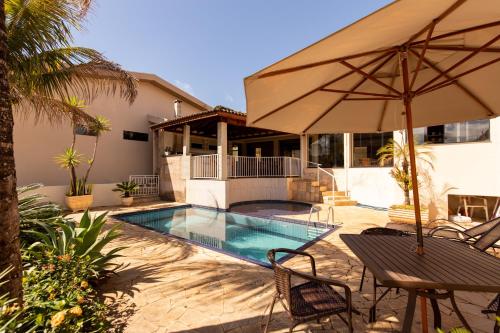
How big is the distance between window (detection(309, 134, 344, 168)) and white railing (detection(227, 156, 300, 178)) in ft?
4.24

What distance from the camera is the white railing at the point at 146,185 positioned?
11805 millimetres

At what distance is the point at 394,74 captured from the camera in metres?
3.04

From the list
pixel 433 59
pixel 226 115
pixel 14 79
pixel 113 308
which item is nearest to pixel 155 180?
pixel 226 115

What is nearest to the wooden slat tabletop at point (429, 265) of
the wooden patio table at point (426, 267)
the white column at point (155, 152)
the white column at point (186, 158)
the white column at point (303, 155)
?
the wooden patio table at point (426, 267)

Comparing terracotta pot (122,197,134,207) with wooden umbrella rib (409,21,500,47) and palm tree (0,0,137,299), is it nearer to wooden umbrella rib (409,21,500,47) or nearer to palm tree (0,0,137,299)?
palm tree (0,0,137,299)

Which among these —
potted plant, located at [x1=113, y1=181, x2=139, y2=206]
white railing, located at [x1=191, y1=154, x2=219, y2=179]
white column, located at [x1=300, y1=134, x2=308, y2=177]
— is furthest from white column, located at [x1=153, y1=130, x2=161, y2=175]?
white column, located at [x1=300, y1=134, x2=308, y2=177]

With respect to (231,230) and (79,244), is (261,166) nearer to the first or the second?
(231,230)

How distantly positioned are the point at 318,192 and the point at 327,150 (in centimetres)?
266

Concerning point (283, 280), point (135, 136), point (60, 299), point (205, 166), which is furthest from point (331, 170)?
point (135, 136)

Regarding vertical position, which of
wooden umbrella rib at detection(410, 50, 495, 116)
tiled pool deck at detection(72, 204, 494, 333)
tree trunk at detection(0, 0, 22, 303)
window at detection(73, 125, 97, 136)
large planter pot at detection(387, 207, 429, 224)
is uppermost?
window at detection(73, 125, 97, 136)

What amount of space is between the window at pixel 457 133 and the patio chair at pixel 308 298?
8.52 meters

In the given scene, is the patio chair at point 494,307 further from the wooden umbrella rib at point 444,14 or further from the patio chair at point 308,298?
the wooden umbrella rib at point 444,14

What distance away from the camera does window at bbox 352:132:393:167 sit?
10328mm

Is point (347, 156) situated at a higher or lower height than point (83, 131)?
lower
